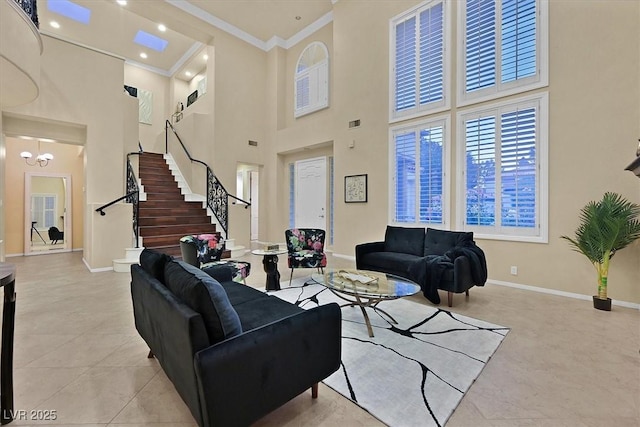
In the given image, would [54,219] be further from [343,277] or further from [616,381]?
[616,381]

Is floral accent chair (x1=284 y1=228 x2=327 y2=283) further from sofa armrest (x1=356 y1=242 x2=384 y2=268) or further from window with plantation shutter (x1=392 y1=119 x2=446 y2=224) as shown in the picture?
window with plantation shutter (x1=392 y1=119 x2=446 y2=224)

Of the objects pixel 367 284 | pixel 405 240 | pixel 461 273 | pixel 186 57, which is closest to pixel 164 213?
pixel 405 240

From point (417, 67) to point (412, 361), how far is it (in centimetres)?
488

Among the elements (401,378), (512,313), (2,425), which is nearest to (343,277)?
(401,378)

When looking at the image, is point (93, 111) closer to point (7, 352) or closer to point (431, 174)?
point (7, 352)

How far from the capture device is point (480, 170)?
4402 mm

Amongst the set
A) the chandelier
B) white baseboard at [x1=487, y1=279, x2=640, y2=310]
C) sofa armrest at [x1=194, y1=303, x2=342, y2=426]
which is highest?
the chandelier

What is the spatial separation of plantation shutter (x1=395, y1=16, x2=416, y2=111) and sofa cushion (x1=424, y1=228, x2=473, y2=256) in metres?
2.51

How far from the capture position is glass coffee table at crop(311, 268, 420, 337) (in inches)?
98.7

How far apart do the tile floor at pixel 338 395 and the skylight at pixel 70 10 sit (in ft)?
24.1

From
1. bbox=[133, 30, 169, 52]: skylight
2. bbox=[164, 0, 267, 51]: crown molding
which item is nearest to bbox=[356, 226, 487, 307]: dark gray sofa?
bbox=[164, 0, 267, 51]: crown molding

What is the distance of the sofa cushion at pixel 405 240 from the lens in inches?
168

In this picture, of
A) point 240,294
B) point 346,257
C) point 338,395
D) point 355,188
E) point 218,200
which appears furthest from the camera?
point 218,200

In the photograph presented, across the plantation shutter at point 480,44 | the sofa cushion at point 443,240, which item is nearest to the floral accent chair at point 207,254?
the sofa cushion at point 443,240
